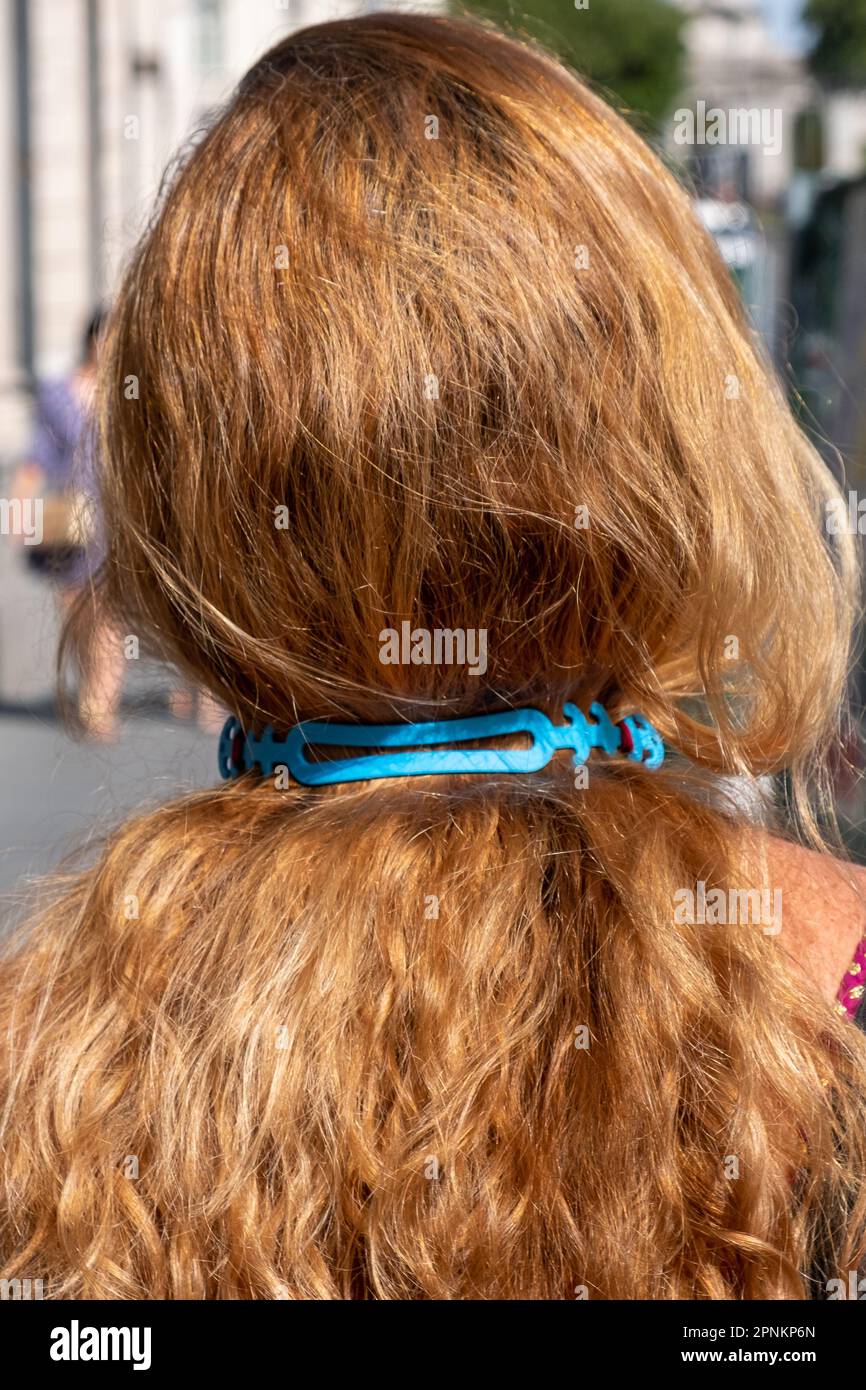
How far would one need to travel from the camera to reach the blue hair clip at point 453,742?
1.13m

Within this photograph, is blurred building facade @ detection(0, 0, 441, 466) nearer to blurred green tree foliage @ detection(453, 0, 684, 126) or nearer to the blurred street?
the blurred street

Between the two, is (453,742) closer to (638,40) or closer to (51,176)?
(51,176)

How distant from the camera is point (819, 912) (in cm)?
114

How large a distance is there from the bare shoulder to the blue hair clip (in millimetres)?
145

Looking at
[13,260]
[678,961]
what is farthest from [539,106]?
[13,260]

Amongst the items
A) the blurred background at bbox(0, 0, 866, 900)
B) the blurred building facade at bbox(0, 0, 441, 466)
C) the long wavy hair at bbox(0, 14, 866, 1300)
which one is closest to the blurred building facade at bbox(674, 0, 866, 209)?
the blurred background at bbox(0, 0, 866, 900)

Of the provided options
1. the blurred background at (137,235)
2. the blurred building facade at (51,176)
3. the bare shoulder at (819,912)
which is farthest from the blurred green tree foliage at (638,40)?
the bare shoulder at (819,912)

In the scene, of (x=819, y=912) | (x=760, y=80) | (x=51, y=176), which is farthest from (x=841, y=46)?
(x=819, y=912)

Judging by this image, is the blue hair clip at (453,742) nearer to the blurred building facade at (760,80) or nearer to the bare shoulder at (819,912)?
the bare shoulder at (819,912)

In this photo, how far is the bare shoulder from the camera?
113 centimetres

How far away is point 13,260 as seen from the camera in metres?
12.9

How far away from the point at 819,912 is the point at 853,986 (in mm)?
66

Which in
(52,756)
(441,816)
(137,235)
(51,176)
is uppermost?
Answer: (51,176)

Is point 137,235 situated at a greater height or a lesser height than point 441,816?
greater
